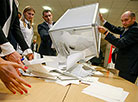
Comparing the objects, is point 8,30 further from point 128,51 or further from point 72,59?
point 128,51

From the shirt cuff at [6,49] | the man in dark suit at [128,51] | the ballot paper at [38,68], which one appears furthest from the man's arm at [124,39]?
the shirt cuff at [6,49]

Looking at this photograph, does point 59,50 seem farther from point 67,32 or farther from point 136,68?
point 136,68

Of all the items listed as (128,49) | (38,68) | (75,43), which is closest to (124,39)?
(128,49)

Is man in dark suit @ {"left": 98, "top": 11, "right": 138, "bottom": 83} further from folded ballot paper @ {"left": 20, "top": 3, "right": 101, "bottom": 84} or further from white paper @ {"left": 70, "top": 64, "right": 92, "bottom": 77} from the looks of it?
white paper @ {"left": 70, "top": 64, "right": 92, "bottom": 77}

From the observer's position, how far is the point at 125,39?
128cm

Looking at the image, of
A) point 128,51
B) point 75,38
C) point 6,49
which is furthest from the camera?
point 128,51

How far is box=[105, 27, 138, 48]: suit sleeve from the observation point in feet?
4.11

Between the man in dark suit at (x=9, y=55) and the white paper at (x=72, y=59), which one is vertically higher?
the man in dark suit at (x=9, y=55)

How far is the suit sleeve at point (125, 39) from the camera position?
4.11ft

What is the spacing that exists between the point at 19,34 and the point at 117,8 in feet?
12.0

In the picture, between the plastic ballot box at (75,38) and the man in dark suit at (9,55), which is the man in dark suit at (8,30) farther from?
the plastic ballot box at (75,38)

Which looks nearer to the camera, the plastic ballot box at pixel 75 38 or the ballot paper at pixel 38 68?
the ballot paper at pixel 38 68

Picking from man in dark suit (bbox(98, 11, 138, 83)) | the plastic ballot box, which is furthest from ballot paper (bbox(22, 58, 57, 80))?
man in dark suit (bbox(98, 11, 138, 83))

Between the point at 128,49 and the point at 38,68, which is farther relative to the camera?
the point at 128,49
